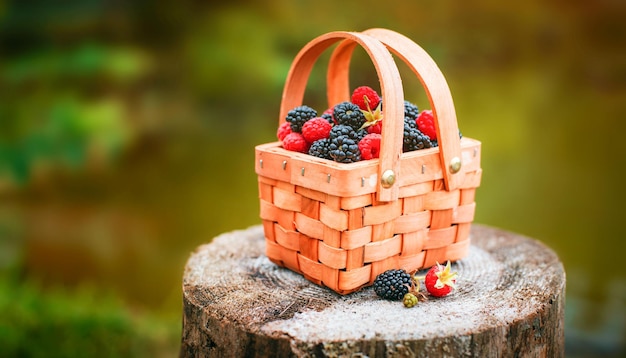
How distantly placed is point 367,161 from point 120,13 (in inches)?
122

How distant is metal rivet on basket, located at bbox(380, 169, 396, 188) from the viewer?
1.40 m

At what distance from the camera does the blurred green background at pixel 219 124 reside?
373 centimetres

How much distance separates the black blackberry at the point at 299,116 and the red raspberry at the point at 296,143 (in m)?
0.03

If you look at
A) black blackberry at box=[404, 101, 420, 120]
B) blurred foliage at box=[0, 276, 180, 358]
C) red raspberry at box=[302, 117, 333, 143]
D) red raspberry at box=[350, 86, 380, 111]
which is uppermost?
red raspberry at box=[350, 86, 380, 111]

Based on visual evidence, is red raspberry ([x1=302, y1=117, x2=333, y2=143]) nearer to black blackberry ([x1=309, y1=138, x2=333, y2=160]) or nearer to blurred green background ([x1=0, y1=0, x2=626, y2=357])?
black blackberry ([x1=309, y1=138, x2=333, y2=160])

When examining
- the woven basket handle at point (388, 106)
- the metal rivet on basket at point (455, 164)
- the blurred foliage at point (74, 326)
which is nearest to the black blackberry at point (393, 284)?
the woven basket handle at point (388, 106)

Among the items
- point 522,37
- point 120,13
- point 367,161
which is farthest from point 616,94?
point 120,13

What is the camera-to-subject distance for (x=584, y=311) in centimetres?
379

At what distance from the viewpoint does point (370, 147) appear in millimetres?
1445

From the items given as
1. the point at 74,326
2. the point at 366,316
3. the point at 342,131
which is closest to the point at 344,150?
the point at 342,131

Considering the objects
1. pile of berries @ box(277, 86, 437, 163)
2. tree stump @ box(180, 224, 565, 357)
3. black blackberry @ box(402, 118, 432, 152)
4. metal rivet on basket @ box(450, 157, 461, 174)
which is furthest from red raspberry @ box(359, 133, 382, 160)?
tree stump @ box(180, 224, 565, 357)

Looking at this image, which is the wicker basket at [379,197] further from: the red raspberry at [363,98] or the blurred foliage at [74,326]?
the blurred foliage at [74,326]

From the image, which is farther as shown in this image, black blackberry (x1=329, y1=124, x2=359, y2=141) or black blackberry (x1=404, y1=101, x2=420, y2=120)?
black blackberry (x1=404, y1=101, x2=420, y2=120)

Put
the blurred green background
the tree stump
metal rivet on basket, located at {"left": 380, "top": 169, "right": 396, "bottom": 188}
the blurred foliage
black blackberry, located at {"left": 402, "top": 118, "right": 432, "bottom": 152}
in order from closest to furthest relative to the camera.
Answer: the tree stump < metal rivet on basket, located at {"left": 380, "top": 169, "right": 396, "bottom": 188} < black blackberry, located at {"left": 402, "top": 118, "right": 432, "bottom": 152} < the blurred foliage < the blurred green background
